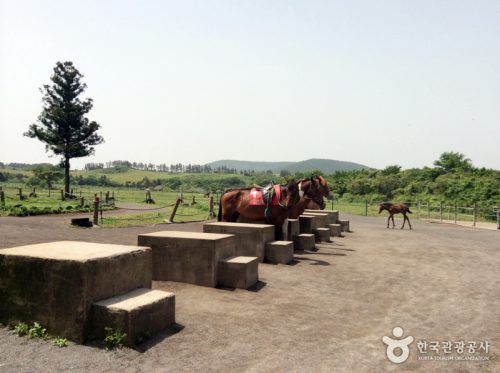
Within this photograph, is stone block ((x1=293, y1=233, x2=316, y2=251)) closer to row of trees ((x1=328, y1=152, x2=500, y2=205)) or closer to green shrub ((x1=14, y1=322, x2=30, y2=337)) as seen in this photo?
green shrub ((x1=14, y1=322, x2=30, y2=337))

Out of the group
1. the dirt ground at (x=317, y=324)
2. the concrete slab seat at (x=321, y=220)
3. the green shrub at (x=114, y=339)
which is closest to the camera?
the dirt ground at (x=317, y=324)

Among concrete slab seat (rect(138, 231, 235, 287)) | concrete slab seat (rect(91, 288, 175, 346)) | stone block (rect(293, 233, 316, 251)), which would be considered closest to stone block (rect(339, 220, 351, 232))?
stone block (rect(293, 233, 316, 251))

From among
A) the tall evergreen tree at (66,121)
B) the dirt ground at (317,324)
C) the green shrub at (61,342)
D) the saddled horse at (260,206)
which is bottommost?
the dirt ground at (317,324)

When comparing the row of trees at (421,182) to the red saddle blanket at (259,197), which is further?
the row of trees at (421,182)

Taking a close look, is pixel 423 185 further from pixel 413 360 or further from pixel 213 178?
pixel 213 178

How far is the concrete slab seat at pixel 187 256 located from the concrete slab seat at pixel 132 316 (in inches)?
86.0

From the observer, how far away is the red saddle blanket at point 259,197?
37.4 ft

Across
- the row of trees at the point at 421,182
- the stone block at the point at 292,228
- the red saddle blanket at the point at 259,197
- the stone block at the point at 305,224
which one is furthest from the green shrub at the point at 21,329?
the row of trees at the point at 421,182

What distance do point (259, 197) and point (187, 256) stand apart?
443 centimetres

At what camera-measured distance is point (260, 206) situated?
11.6 meters

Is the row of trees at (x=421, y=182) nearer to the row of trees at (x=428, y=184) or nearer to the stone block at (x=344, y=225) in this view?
the row of trees at (x=428, y=184)

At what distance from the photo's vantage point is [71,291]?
480cm

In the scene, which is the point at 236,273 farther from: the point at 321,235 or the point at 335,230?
the point at 335,230

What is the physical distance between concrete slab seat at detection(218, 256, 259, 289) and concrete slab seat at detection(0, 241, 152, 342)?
237cm
